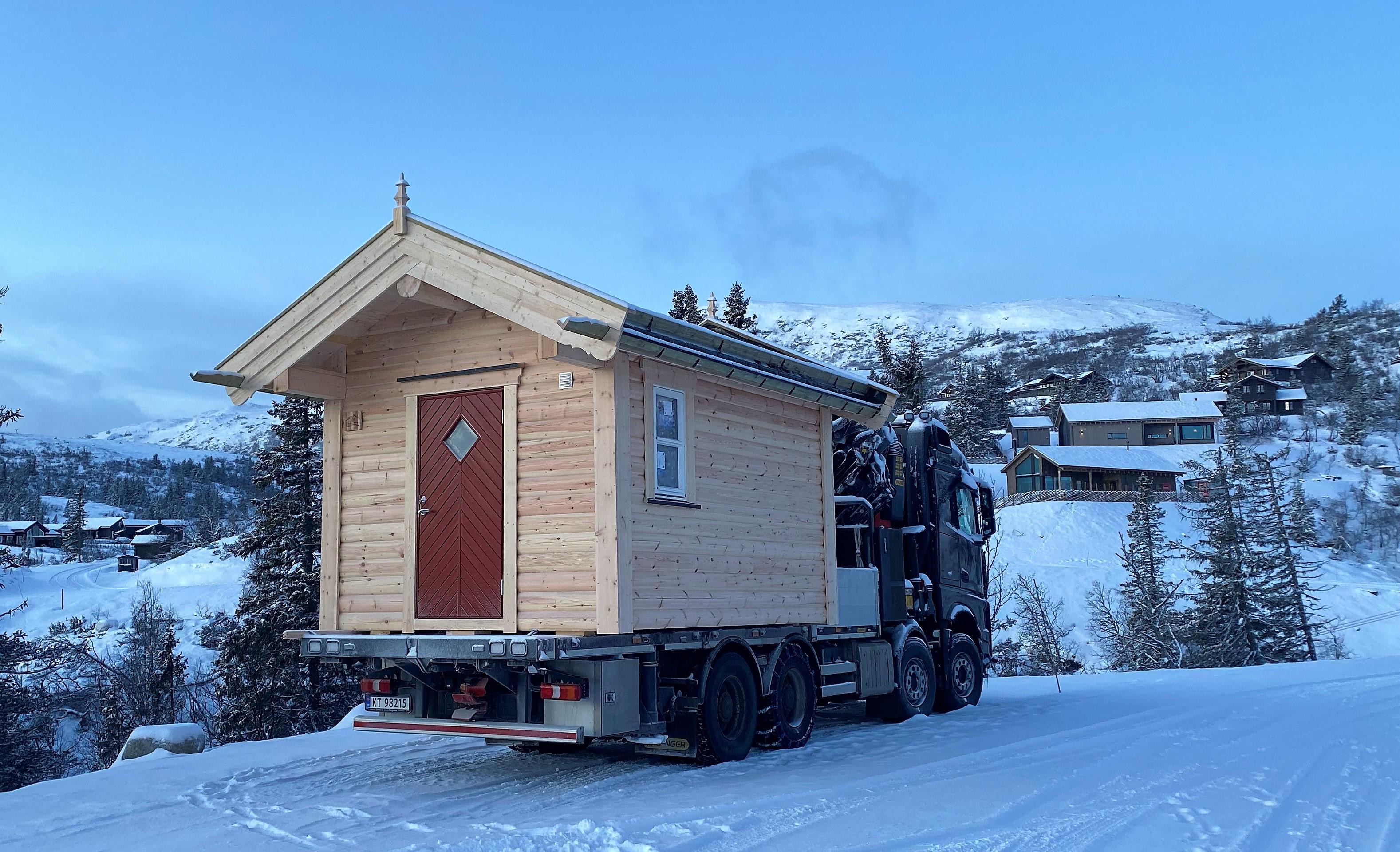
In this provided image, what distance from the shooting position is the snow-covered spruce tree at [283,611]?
77.3ft

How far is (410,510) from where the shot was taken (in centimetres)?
976

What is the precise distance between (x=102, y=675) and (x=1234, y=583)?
33.9 m

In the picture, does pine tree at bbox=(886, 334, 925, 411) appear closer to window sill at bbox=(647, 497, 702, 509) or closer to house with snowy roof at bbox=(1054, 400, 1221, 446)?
window sill at bbox=(647, 497, 702, 509)

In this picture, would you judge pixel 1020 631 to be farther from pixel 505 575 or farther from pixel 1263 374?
pixel 1263 374

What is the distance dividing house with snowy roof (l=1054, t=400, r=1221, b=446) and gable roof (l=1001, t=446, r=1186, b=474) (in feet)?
24.9

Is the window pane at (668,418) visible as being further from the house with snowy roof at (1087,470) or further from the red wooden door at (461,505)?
the house with snowy roof at (1087,470)

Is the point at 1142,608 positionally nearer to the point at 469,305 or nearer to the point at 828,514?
the point at 828,514

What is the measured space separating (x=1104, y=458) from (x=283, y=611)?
57525mm

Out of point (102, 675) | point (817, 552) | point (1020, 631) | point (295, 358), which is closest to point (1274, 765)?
point (817, 552)

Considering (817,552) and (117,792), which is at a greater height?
(817,552)

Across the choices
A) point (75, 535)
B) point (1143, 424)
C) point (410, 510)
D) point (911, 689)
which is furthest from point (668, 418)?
point (75, 535)

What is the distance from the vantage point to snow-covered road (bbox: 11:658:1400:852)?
6.45 metres

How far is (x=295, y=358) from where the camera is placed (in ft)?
32.3

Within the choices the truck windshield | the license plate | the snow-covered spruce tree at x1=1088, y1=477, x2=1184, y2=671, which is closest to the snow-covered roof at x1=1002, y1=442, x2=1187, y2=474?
the snow-covered spruce tree at x1=1088, y1=477, x2=1184, y2=671
